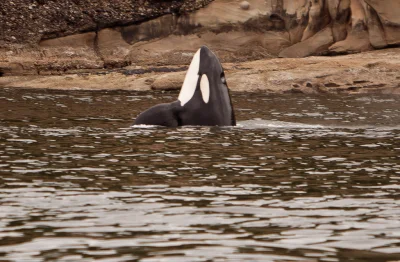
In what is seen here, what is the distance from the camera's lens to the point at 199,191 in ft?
32.6

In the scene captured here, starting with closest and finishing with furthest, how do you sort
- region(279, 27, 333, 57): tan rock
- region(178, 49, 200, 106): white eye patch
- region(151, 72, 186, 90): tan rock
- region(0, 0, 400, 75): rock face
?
1. region(178, 49, 200, 106): white eye patch
2. region(151, 72, 186, 90): tan rock
3. region(0, 0, 400, 75): rock face
4. region(279, 27, 333, 57): tan rock

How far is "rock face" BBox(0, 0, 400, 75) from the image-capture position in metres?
32.9

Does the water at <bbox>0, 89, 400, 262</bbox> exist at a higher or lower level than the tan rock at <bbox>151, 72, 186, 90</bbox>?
higher

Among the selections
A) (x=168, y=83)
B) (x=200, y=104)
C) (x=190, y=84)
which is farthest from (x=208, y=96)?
(x=168, y=83)

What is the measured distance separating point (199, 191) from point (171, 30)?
24425mm

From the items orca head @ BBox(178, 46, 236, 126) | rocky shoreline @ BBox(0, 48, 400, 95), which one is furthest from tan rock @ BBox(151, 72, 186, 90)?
orca head @ BBox(178, 46, 236, 126)

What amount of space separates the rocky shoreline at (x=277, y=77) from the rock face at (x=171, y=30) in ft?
5.90

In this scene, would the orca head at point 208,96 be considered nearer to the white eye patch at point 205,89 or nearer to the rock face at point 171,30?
the white eye patch at point 205,89

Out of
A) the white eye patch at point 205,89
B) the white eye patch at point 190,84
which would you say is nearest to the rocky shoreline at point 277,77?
the white eye patch at point 190,84

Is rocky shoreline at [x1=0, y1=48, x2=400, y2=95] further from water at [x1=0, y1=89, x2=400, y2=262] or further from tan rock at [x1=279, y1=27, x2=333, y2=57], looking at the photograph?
water at [x1=0, y1=89, x2=400, y2=262]

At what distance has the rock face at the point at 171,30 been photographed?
1297 inches

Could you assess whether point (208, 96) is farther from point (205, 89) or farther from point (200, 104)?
point (200, 104)

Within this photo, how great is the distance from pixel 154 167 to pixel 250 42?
889 inches

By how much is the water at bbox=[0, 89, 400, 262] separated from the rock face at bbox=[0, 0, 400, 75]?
14619 millimetres
